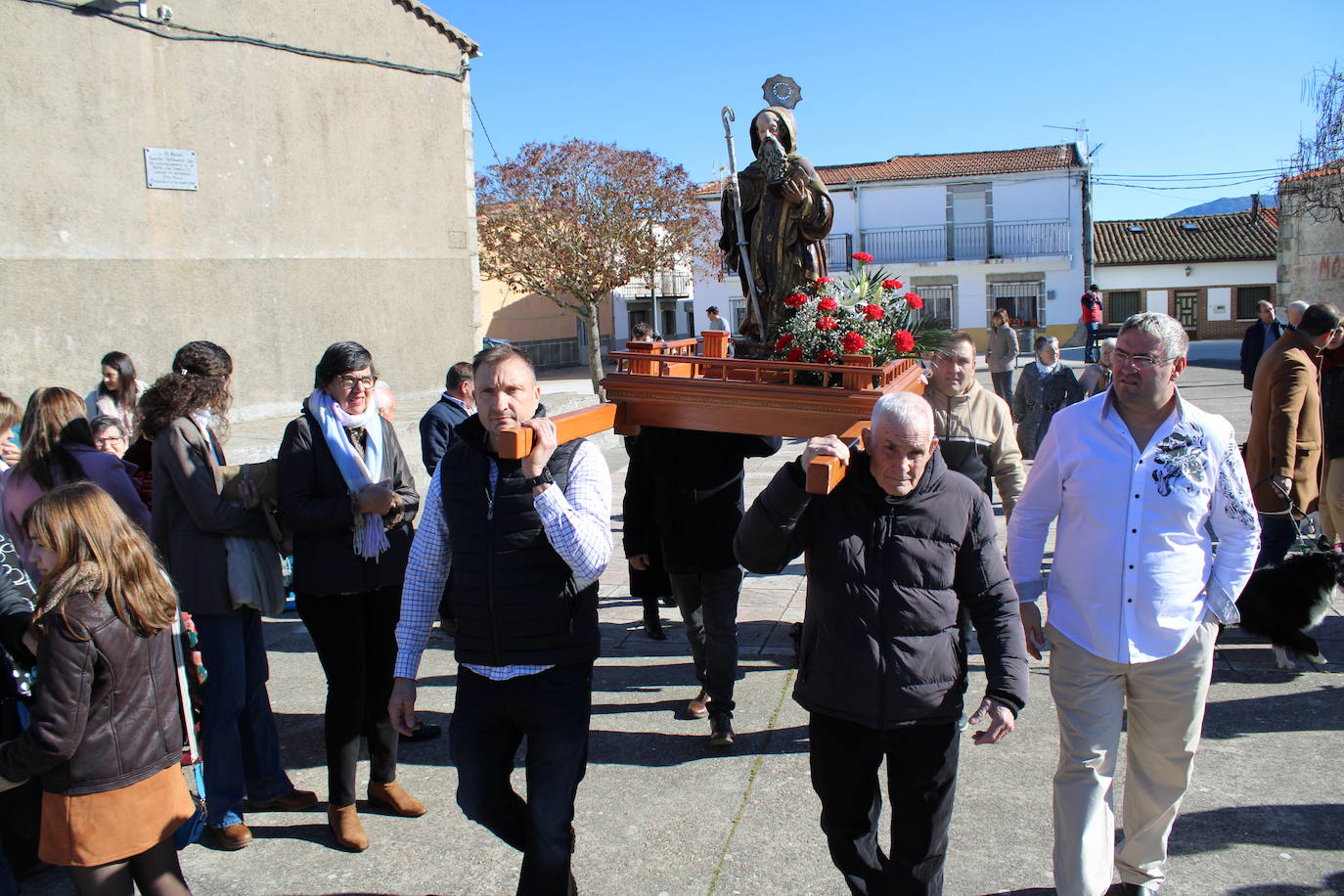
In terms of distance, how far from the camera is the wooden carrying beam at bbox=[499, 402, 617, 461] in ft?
9.00

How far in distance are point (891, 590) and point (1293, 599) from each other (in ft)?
10.4

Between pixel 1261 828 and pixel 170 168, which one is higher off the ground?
pixel 170 168

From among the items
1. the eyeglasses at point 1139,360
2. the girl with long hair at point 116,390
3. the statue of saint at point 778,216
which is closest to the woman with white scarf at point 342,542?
the statue of saint at point 778,216

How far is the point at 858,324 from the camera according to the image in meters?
4.05

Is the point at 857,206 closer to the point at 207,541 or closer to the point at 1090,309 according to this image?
the point at 1090,309

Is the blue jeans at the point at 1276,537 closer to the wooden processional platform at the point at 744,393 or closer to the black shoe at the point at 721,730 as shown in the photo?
the wooden processional platform at the point at 744,393

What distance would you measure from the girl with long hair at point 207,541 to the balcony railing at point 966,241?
3628 centimetres

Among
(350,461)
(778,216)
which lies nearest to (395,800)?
(350,461)

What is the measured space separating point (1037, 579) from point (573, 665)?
151 centimetres

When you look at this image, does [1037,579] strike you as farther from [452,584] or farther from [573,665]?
[452,584]

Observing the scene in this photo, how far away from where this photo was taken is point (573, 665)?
2971 millimetres

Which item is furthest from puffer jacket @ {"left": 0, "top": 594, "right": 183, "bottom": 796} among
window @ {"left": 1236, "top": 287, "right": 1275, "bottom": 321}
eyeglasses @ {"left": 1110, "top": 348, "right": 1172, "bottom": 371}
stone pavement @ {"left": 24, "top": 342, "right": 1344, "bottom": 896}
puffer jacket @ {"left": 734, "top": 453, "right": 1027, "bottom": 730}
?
window @ {"left": 1236, "top": 287, "right": 1275, "bottom": 321}

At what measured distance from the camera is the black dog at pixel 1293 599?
4.89 meters

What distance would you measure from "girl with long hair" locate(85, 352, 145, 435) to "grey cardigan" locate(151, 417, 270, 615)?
386cm
